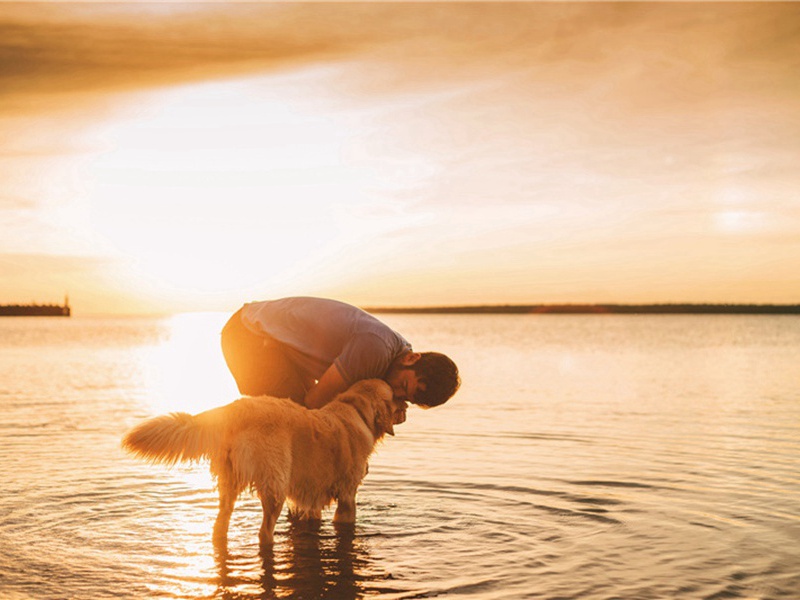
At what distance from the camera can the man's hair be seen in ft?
24.0

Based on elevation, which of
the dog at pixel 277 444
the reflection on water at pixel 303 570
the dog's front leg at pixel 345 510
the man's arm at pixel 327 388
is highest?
the man's arm at pixel 327 388

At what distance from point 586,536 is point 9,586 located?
4.66m

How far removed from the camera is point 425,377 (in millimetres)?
7383

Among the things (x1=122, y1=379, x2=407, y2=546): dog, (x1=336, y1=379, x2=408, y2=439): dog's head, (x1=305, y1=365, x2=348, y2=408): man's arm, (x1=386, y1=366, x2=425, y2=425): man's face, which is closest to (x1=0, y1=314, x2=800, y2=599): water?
(x1=122, y1=379, x2=407, y2=546): dog

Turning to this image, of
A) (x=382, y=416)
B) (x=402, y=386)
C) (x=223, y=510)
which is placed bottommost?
(x=223, y=510)

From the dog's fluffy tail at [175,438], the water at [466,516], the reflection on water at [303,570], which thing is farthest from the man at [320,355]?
the water at [466,516]

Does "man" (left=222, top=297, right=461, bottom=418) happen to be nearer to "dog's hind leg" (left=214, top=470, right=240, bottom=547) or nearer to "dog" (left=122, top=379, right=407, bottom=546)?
"dog" (left=122, top=379, right=407, bottom=546)

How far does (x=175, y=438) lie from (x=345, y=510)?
6.47ft

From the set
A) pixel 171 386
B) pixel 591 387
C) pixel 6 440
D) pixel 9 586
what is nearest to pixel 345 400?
pixel 9 586

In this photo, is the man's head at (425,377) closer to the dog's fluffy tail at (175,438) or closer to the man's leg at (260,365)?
A: the man's leg at (260,365)

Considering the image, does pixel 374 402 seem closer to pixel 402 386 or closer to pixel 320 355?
pixel 402 386

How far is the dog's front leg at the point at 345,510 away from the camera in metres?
7.86

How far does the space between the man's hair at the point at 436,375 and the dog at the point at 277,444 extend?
41cm

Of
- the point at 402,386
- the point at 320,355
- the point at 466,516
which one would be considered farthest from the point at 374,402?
the point at 466,516
